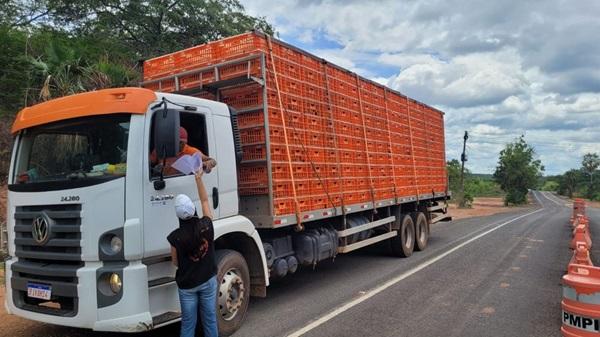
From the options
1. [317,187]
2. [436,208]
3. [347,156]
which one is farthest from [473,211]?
[317,187]

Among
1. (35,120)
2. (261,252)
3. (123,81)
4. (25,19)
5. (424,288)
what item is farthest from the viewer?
(25,19)

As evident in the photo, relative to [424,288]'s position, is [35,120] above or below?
above

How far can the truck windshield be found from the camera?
15.3 ft

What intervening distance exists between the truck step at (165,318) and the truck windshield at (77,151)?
1.41 m

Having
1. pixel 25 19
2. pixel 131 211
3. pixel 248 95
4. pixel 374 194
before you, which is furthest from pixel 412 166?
pixel 25 19

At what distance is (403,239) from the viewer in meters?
10.8

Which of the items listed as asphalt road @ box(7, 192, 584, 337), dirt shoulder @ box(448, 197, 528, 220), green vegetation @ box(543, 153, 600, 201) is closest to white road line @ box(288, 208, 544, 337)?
asphalt road @ box(7, 192, 584, 337)

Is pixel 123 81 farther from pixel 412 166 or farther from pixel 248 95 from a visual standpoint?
pixel 412 166

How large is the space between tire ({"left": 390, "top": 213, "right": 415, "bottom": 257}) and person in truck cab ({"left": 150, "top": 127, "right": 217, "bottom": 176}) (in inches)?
254

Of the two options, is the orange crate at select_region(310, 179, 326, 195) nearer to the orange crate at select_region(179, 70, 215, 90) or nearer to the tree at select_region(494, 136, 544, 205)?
the orange crate at select_region(179, 70, 215, 90)

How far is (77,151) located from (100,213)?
87 cm

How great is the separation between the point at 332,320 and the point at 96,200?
317 cm

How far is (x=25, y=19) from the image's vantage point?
60.6 feet

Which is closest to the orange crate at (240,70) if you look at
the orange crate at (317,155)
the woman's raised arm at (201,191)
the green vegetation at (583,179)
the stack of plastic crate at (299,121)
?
the stack of plastic crate at (299,121)
